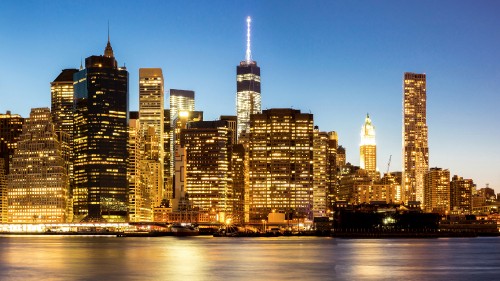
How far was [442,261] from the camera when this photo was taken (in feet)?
450

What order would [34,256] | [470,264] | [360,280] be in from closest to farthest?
1. [360,280]
2. [470,264]
3. [34,256]

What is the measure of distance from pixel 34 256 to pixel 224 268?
44.2 metres

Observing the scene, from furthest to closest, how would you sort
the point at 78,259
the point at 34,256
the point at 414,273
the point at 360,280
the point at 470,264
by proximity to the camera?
the point at 34,256 → the point at 78,259 → the point at 470,264 → the point at 414,273 → the point at 360,280

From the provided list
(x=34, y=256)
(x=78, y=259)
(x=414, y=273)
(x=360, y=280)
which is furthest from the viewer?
(x=34, y=256)

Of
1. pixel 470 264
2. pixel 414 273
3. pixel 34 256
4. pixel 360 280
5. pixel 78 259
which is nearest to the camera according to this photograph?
pixel 360 280

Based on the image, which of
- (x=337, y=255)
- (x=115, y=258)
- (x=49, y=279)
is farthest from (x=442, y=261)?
(x=49, y=279)

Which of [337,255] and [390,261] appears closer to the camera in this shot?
[390,261]

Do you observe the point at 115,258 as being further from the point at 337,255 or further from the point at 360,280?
the point at 360,280

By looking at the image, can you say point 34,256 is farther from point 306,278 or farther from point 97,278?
point 306,278

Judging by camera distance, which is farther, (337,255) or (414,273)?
Answer: (337,255)

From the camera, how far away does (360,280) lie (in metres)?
102

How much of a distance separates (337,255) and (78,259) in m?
43.4

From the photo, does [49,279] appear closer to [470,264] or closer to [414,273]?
[414,273]

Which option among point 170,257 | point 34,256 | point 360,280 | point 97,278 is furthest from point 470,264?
point 34,256
